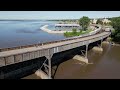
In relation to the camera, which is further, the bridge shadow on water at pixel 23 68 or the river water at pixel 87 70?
the river water at pixel 87 70

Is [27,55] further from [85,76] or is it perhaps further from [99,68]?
[99,68]

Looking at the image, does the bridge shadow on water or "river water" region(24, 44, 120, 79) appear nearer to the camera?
the bridge shadow on water

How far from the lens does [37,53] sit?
2405 centimetres

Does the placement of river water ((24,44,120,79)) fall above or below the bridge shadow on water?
below

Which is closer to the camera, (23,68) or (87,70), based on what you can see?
(23,68)

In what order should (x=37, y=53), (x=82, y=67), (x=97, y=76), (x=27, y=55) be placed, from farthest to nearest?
1. (x=82, y=67)
2. (x=97, y=76)
3. (x=37, y=53)
4. (x=27, y=55)

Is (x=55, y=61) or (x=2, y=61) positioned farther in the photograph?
(x=55, y=61)

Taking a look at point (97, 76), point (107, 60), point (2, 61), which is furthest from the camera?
point (107, 60)

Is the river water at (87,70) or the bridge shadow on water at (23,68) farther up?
the bridge shadow on water at (23,68)

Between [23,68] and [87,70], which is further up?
[23,68]
